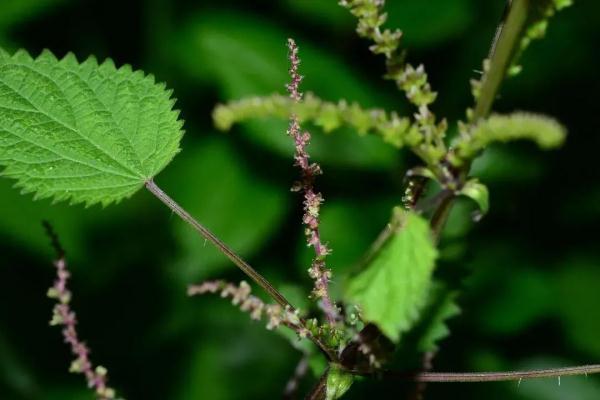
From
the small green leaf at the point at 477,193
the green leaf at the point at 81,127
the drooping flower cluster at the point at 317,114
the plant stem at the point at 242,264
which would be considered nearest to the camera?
the drooping flower cluster at the point at 317,114

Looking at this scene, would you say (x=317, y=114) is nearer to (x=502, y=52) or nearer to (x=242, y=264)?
(x=502, y=52)

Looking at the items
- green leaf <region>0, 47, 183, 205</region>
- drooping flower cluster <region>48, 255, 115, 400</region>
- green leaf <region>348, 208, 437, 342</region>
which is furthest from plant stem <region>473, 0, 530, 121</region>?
drooping flower cluster <region>48, 255, 115, 400</region>

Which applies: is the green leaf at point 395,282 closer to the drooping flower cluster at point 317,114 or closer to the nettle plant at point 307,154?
the nettle plant at point 307,154

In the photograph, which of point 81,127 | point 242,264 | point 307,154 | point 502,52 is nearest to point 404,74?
point 502,52

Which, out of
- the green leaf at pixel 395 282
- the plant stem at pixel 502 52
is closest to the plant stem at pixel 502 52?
the plant stem at pixel 502 52

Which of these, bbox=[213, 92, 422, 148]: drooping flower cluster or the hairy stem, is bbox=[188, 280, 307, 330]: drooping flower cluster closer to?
the hairy stem

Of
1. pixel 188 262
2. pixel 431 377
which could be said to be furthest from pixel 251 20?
pixel 431 377

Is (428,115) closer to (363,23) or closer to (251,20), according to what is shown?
(363,23)
